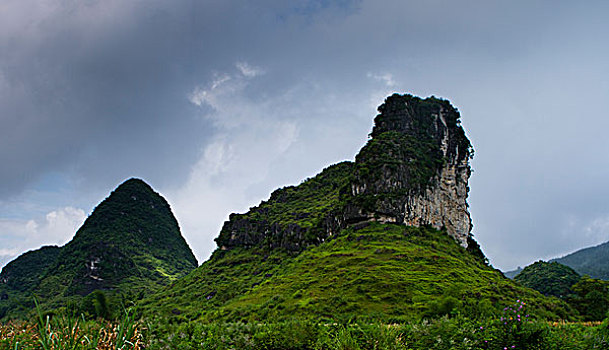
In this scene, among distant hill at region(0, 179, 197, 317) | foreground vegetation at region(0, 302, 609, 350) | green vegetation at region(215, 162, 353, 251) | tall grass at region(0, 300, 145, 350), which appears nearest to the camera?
tall grass at region(0, 300, 145, 350)

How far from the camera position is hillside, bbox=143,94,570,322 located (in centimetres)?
3525

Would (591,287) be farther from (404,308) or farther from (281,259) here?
(281,259)

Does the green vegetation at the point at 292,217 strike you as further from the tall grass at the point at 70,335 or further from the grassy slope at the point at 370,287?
the tall grass at the point at 70,335

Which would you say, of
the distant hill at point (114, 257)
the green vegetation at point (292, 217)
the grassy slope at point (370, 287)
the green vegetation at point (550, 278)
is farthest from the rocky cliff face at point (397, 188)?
the distant hill at point (114, 257)

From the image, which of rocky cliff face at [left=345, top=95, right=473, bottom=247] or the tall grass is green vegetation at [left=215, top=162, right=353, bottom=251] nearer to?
rocky cliff face at [left=345, top=95, right=473, bottom=247]

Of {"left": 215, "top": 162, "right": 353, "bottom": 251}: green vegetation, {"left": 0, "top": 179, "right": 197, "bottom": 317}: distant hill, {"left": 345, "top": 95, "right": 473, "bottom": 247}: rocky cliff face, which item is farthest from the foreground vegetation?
{"left": 0, "top": 179, "right": 197, "bottom": 317}: distant hill

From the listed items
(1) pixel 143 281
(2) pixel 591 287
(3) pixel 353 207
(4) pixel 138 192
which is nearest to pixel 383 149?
(3) pixel 353 207

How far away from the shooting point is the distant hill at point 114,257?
298 feet

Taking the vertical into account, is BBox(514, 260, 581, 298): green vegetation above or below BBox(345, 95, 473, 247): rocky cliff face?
below

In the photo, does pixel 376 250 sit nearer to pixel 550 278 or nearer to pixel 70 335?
pixel 550 278

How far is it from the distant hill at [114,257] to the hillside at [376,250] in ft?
75.6

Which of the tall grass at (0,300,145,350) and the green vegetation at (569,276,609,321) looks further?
the green vegetation at (569,276,609,321)

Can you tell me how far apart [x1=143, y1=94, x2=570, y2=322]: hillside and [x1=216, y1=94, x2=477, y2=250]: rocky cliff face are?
8.4 inches

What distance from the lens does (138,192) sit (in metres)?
143
